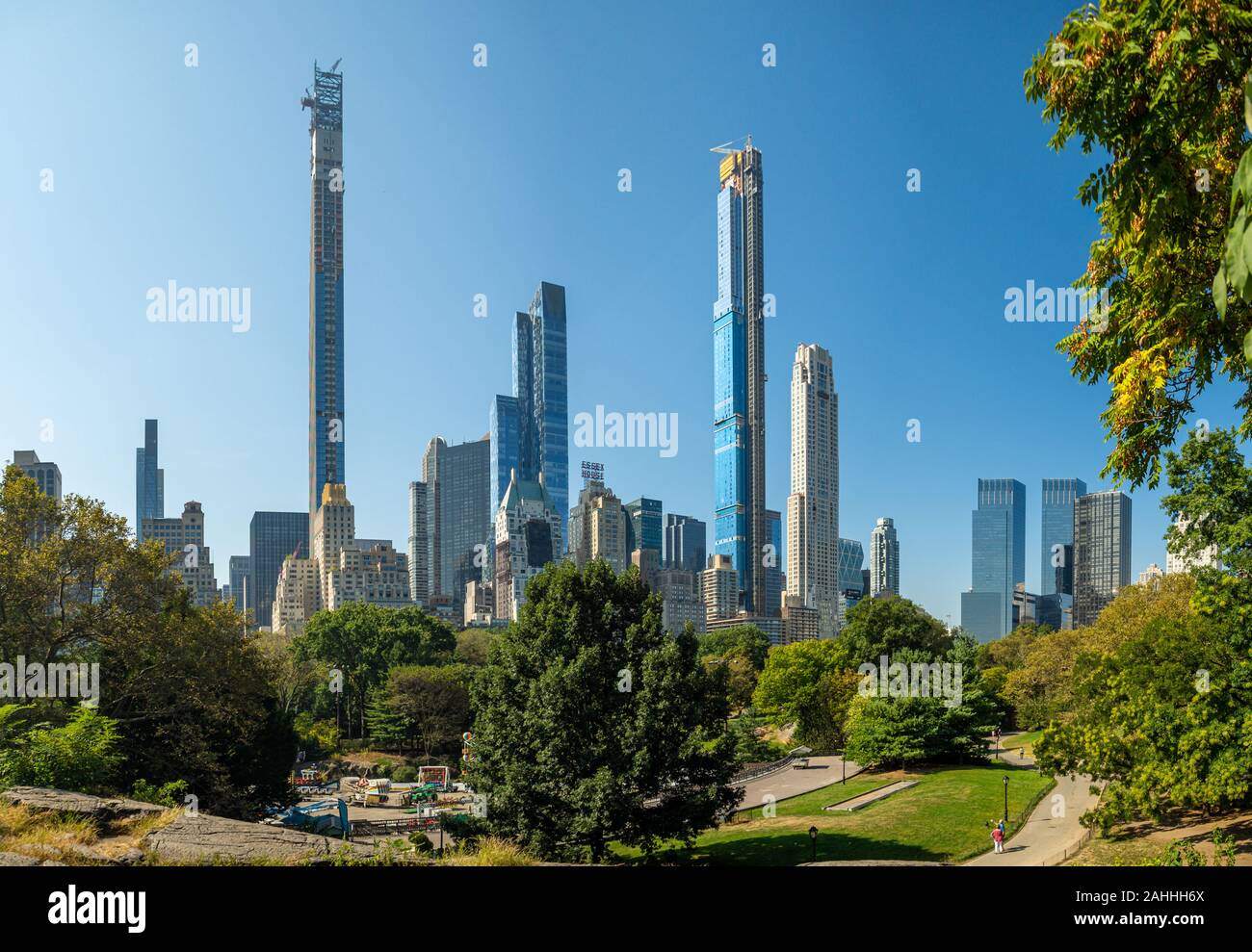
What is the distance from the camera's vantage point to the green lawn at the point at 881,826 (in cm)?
2659

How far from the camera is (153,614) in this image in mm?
21859

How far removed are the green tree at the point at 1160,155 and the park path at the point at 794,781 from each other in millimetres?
32546

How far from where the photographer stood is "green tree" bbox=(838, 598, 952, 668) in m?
56.7

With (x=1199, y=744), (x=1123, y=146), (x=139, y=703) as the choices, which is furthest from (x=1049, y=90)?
(x=139, y=703)

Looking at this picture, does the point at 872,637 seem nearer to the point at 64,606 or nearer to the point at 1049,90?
the point at 64,606

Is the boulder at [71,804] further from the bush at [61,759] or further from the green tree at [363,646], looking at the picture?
the green tree at [363,646]

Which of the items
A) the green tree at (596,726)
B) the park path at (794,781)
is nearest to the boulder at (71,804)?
the green tree at (596,726)

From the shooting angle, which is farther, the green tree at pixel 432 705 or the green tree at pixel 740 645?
the green tree at pixel 740 645

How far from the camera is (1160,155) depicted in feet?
21.3

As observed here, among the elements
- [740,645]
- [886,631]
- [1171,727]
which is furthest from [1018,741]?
[1171,727]

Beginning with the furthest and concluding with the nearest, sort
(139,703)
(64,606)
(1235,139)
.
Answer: (139,703) → (64,606) → (1235,139)

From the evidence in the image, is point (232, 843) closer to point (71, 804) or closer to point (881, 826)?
point (71, 804)
